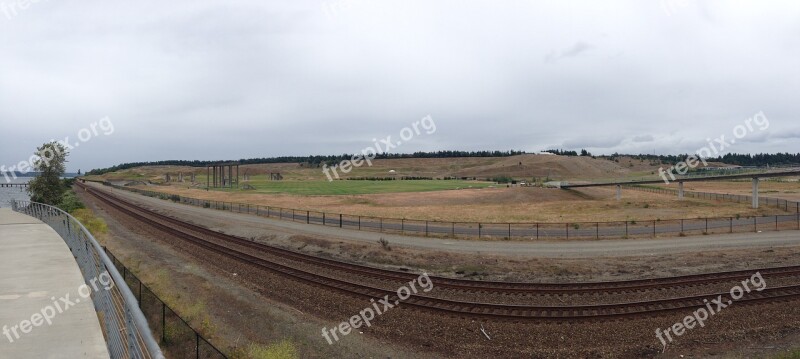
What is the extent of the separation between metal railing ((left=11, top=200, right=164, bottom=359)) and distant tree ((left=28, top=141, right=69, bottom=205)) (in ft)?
109

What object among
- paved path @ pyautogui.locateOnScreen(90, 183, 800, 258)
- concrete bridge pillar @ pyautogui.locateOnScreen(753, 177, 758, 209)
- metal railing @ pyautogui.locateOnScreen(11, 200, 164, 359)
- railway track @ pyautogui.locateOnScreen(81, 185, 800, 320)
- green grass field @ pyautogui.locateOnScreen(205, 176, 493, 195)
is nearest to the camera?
metal railing @ pyautogui.locateOnScreen(11, 200, 164, 359)

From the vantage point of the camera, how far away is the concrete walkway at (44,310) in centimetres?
722

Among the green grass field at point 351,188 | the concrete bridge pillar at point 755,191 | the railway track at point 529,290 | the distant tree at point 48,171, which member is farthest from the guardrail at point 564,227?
the green grass field at point 351,188

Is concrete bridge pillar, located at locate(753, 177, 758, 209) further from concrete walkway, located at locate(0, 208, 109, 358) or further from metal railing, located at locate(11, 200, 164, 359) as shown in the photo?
concrete walkway, located at locate(0, 208, 109, 358)

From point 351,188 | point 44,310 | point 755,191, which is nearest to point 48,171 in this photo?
point 44,310

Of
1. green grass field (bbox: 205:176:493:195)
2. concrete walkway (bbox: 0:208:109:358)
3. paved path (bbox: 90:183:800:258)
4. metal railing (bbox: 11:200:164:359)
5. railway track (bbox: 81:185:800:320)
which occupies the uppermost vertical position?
metal railing (bbox: 11:200:164:359)

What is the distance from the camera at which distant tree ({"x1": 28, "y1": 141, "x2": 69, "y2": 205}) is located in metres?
44.2

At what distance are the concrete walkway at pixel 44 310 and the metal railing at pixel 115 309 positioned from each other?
26cm

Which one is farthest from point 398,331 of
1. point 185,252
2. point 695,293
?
point 185,252

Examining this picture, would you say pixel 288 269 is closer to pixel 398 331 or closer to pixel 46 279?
pixel 398 331

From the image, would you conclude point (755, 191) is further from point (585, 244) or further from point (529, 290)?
point (529, 290)

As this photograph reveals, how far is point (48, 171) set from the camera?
44500 millimetres

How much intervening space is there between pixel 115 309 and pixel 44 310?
254cm

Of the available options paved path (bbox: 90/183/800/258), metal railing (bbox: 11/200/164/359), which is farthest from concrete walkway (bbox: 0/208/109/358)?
paved path (bbox: 90/183/800/258)
